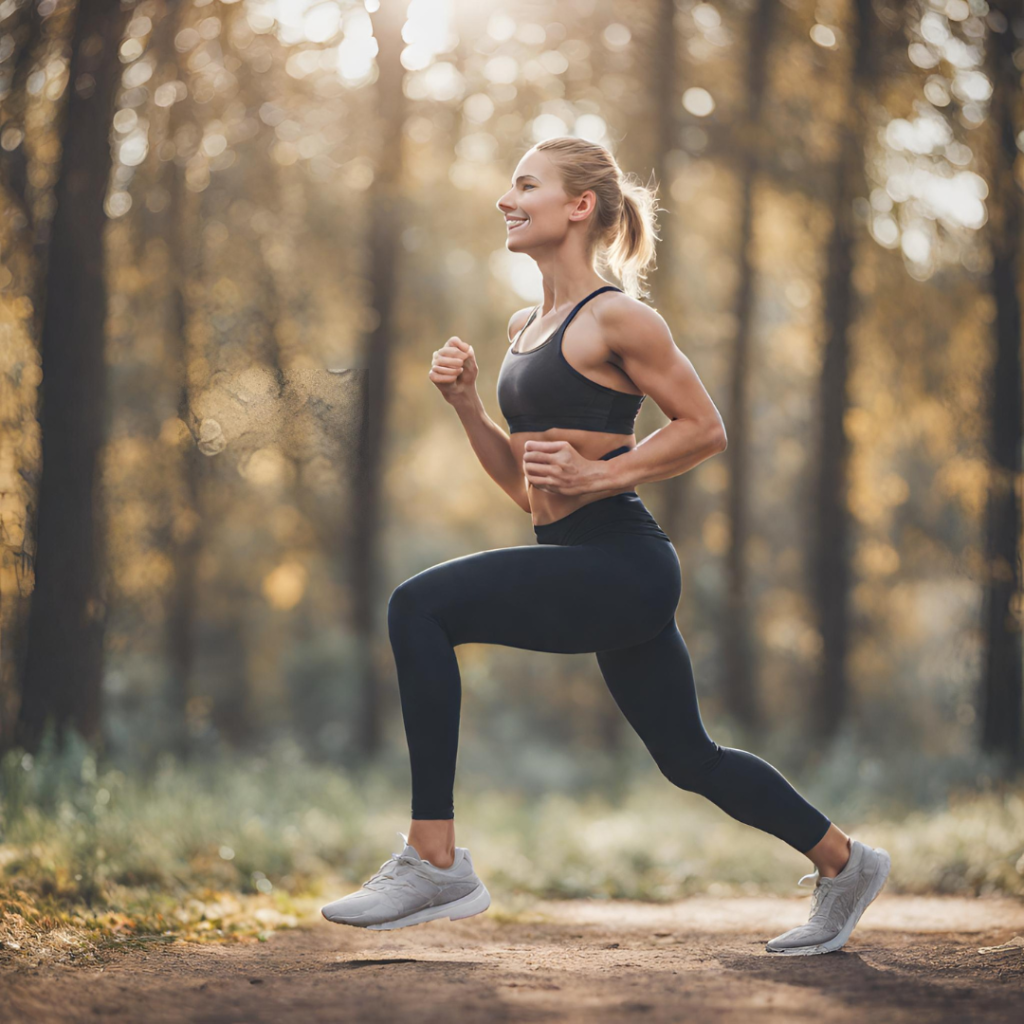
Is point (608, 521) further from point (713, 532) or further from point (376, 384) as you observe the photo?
point (713, 532)

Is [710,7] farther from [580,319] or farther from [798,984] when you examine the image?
[798,984]

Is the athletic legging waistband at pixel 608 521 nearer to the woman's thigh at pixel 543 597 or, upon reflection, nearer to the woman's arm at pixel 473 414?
the woman's thigh at pixel 543 597

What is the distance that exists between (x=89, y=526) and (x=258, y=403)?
1527mm

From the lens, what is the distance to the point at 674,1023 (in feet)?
8.31

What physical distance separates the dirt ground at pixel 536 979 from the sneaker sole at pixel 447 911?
16cm

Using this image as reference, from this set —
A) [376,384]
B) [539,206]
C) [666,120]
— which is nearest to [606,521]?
[539,206]

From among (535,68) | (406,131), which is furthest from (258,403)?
(406,131)

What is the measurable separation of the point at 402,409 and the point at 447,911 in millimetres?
11824

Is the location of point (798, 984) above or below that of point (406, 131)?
below

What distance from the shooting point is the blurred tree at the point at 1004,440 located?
925 cm

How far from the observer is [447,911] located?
10.6 ft

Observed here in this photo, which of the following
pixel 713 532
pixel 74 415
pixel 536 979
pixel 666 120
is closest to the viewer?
pixel 536 979

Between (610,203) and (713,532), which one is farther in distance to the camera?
(713,532)

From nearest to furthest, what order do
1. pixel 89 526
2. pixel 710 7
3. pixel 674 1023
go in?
pixel 674 1023 < pixel 89 526 < pixel 710 7
